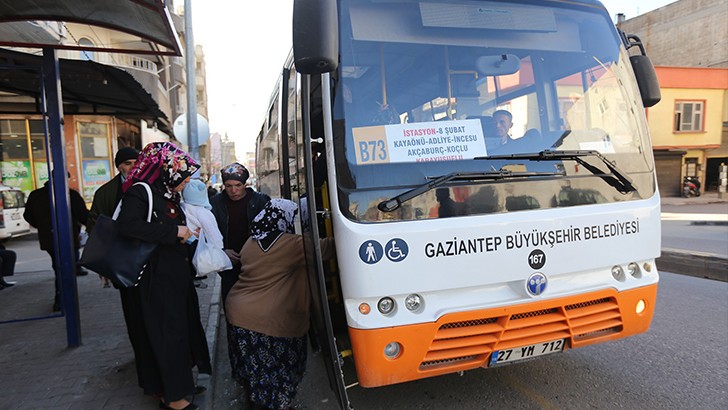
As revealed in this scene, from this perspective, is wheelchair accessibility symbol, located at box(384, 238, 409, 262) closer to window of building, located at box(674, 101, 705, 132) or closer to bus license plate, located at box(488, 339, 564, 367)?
bus license plate, located at box(488, 339, 564, 367)

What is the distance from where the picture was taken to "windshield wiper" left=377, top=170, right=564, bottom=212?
8.28ft

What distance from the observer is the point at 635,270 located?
10.0 feet

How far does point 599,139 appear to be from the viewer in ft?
9.93

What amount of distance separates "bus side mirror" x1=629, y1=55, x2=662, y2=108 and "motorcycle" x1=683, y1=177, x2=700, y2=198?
26.2 metres

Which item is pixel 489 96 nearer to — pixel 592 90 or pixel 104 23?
pixel 592 90

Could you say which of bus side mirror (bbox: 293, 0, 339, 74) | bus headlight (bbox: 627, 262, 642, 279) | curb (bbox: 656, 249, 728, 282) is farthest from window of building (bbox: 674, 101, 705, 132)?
bus side mirror (bbox: 293, 0, 339, 74)

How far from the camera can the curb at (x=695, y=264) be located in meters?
6.88

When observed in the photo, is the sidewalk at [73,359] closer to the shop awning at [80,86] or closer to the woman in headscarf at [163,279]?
the woman in headscarf at [163,279]

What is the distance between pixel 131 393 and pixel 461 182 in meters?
2.87

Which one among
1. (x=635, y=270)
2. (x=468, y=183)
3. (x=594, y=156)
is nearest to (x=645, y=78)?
(x=594, y=156)

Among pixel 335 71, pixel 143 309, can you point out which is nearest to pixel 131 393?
pixel 143 309

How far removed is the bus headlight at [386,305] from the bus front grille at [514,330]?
298mm

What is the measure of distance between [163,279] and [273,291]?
0.72m

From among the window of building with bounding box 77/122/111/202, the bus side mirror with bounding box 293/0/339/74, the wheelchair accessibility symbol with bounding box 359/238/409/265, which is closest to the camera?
the bus side mirror with bounding box 293/0/339/74
